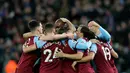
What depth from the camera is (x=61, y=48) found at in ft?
39.9

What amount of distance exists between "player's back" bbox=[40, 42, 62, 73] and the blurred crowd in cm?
654

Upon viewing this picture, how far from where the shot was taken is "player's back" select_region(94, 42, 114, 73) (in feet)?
40.9

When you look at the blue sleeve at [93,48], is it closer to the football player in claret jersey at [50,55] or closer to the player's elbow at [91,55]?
the player's elbow at [91,55]

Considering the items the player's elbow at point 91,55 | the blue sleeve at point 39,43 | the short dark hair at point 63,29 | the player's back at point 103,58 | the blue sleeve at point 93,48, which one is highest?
the short dark hair at point 63,29

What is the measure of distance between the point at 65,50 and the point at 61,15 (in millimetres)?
9549

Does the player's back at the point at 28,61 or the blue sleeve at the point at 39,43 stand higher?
the blue sleeve at the point at 39,43

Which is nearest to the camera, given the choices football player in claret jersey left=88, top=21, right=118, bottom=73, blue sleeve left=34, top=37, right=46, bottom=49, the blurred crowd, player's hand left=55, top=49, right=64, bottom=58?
player's hand left=55, top=49, right=64, bottom=58

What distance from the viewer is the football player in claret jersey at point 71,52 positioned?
11930mm

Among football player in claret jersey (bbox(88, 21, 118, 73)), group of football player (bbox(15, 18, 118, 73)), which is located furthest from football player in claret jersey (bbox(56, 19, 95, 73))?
football player in claret jersey (bbox(88, 21, 118, 73))

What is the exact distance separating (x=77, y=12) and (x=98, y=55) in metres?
8.98

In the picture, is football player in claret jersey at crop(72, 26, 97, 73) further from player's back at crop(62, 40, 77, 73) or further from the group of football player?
player's back at crop(62, 40, 77, 73)

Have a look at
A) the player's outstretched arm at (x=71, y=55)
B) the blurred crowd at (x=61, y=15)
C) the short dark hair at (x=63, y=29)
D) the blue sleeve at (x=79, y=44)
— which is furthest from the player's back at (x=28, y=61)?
the blurred crowd at (x=61, y=15)

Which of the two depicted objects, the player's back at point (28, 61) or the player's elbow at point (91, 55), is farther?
the player's back at point (28, 61)

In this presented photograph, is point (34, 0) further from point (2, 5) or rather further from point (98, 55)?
point (98, 55)
